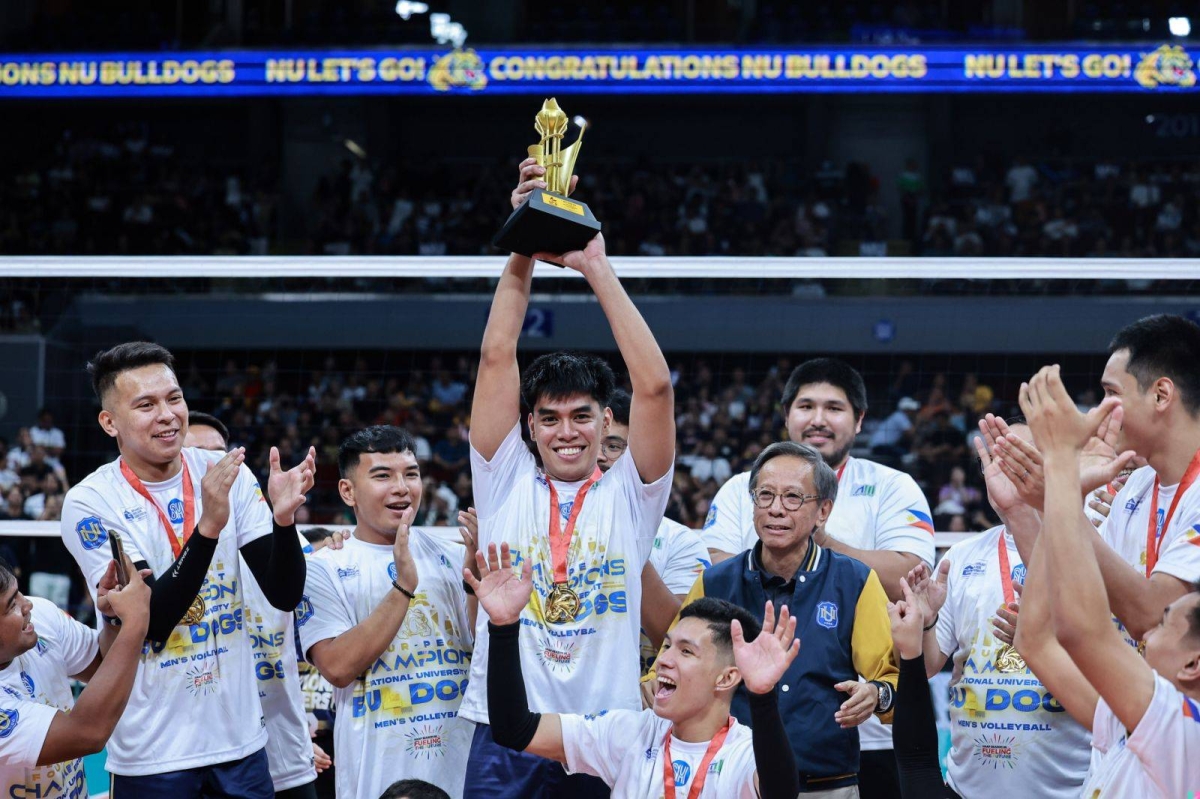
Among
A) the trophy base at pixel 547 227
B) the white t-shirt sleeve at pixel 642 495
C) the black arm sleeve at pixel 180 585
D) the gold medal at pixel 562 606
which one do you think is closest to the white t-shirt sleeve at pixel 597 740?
the gold medal at pixel 562 606

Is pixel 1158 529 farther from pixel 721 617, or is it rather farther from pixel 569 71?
pixel 569 71

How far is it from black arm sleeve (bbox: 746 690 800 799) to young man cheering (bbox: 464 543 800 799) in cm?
21

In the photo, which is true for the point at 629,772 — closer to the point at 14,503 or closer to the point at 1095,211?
the point at 14,503

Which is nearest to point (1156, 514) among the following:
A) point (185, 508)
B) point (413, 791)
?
point (413, 791)

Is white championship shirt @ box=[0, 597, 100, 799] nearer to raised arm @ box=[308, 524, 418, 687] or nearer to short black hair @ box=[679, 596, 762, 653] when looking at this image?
raised arm @ box=[308, 524, 418, 687]

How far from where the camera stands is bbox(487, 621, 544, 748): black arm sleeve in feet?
14.2

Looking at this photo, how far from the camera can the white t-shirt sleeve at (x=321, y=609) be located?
553 cm

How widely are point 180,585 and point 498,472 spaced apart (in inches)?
52.3

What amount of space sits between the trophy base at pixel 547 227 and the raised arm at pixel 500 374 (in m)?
0.12

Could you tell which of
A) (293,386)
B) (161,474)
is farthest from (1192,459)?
(293,386)

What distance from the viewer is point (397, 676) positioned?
215 inches

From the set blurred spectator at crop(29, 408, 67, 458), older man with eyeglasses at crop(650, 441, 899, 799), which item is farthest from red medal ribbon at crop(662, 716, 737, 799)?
blurred spectator at crop(29, 408, 67, 458)

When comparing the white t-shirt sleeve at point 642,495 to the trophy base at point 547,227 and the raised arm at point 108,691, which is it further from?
the raised arm at point 108,691

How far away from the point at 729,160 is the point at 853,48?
5116 millimetres
